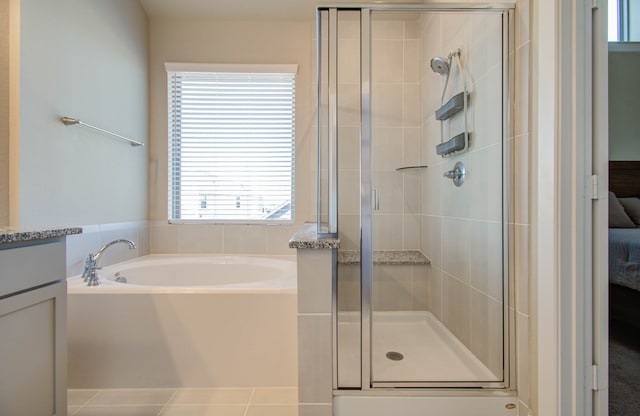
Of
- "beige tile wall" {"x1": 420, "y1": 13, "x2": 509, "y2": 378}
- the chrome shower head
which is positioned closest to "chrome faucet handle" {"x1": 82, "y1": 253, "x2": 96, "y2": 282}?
"beige tile wall" {"x1": 420, "y1": 13, "x2": 509, "y2": 378}

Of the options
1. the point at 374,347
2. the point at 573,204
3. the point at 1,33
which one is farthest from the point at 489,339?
the point at 1,33

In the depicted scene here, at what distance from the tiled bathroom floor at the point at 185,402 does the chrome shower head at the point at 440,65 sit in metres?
1.98

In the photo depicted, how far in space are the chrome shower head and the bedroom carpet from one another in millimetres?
1822

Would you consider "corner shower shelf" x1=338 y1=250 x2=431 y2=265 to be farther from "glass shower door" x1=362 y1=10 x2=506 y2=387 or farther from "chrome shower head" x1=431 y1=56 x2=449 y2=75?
"chrome shower head" x1=431 y1=56 x2=449 y2=75

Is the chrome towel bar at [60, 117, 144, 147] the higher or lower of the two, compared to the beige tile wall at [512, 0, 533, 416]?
higher

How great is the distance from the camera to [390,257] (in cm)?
169

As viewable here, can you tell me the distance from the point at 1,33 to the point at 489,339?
2748mm

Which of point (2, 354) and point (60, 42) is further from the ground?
point (60, 42)

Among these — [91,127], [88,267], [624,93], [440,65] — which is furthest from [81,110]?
[624,93]

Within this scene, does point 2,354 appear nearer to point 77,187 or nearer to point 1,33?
point 77,187

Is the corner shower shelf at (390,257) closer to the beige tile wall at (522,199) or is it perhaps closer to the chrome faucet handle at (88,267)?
the beige tile wall at (522,199)

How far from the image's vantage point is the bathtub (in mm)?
1416

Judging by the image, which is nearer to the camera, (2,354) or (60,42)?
(2,354)

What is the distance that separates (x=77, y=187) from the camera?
173 cm
